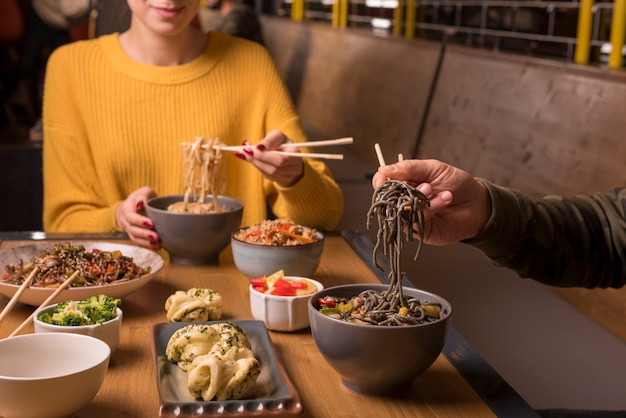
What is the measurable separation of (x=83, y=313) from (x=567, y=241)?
944 millimetres

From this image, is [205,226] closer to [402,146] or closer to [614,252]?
[614,252]

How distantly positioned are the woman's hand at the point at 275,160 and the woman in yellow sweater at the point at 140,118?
0.18m

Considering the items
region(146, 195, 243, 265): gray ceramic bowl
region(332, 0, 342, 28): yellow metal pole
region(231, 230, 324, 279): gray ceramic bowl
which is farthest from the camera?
region(332, 0, 342, 28): yellow metal pole

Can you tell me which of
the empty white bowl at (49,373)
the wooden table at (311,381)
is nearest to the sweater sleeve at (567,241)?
the wooden table at (311,381)

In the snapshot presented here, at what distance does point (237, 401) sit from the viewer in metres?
1.06

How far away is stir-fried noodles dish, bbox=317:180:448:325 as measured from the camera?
1193mm

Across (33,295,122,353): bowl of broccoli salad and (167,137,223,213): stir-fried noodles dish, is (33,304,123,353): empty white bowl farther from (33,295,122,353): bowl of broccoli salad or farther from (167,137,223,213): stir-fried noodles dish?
(167,137,223,213): stir-fried noodles dish

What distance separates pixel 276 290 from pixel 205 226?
0.37 meters

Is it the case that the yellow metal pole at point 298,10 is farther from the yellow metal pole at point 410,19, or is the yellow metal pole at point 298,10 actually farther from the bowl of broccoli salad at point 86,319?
the bowl of broccoli salad at point 86,319

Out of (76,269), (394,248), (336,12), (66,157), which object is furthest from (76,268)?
(336,12)

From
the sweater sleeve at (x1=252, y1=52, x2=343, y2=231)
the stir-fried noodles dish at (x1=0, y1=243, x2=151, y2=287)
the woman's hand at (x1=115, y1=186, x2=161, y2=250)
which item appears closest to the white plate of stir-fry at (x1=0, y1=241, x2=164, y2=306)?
the stir-fried noodles dish at (x1=0, y1=243, x2=151, y2=287)

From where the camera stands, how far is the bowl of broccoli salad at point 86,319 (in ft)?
3.99

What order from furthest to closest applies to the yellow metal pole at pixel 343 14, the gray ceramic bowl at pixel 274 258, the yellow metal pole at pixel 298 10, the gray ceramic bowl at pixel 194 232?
the yellow metal pole at pixel 298 10, the yellow metal pole at pixel 343 14, the gray ceramic bowl at pixel 194 232, the gray ceramic bowl at pixel 274 258

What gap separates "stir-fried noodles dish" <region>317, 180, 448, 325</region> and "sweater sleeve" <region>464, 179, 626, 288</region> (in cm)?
39
